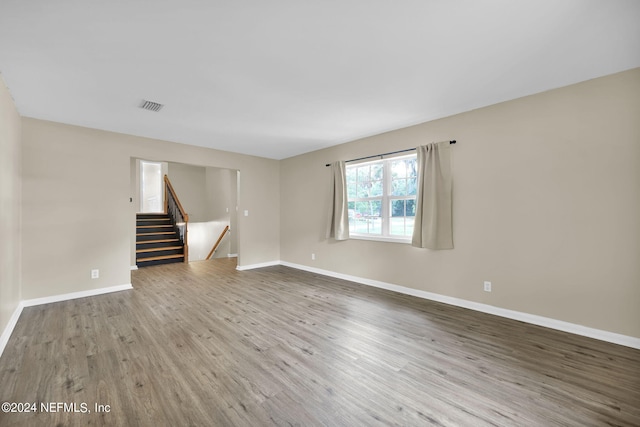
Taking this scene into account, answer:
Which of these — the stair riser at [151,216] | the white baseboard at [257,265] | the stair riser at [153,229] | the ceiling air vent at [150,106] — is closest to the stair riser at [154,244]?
the stair riser at [153,229]

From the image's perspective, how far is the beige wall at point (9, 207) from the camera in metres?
2.53

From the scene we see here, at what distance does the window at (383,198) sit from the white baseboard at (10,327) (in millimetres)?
4294

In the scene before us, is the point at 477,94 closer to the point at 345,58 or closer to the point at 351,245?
the point at 345,58

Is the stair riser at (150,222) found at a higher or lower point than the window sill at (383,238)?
higher

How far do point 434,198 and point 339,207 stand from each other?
5.85 ft

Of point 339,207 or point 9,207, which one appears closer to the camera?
point 9,207

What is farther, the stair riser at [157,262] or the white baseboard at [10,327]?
the stair riser at [157,262]

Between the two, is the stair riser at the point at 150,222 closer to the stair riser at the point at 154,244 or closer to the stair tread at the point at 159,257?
the stair riser at the point at 154,244

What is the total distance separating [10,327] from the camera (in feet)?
9.12

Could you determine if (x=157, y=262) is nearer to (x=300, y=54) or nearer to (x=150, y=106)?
(x=150, y=106)

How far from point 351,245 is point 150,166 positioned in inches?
356

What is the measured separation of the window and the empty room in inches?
1.4

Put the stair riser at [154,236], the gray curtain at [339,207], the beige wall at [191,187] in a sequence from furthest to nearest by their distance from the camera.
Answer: the beige wall at [191,187] → the stair riser at [154,236] → the gray curtain at [339,207]

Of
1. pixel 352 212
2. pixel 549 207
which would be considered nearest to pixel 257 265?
pixel 352 212
